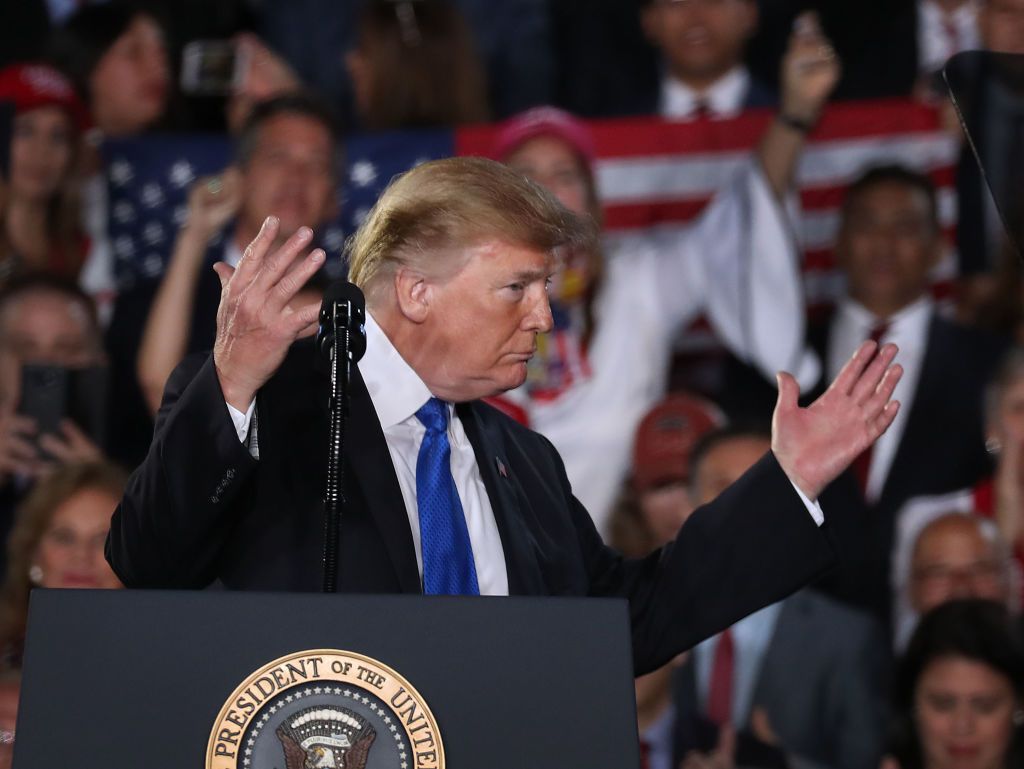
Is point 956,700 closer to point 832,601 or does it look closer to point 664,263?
point 832,601

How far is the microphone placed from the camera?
180 centimetres

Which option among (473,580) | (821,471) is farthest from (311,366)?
(821,471)

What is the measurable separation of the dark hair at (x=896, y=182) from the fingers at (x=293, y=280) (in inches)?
125

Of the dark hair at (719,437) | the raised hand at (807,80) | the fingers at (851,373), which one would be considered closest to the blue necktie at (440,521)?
the fingers at (851,373)

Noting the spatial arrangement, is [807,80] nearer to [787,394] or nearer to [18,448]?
[18,448]

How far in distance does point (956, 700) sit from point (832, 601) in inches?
15.4

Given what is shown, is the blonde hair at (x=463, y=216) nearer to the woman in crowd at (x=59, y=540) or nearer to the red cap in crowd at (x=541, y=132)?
the woman in crowd at (x=59, y=540)

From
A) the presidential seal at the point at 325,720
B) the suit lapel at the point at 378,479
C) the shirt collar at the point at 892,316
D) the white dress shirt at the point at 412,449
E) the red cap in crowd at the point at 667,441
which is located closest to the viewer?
the presidential seal at the point at 325,720

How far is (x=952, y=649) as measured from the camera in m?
3.85

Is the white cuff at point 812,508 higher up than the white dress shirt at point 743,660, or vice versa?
the white cuff at point 812,508

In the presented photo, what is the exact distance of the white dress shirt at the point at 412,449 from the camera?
210 cm

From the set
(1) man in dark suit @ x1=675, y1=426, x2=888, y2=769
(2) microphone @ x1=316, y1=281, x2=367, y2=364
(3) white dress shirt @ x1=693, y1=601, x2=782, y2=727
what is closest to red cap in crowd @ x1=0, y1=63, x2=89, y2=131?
(1) man in dark suit @ x1=675, y1=426, x2=888, y2=769

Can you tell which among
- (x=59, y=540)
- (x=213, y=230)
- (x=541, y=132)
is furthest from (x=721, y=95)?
(x=59, y=540)

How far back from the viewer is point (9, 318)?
4.31 m
